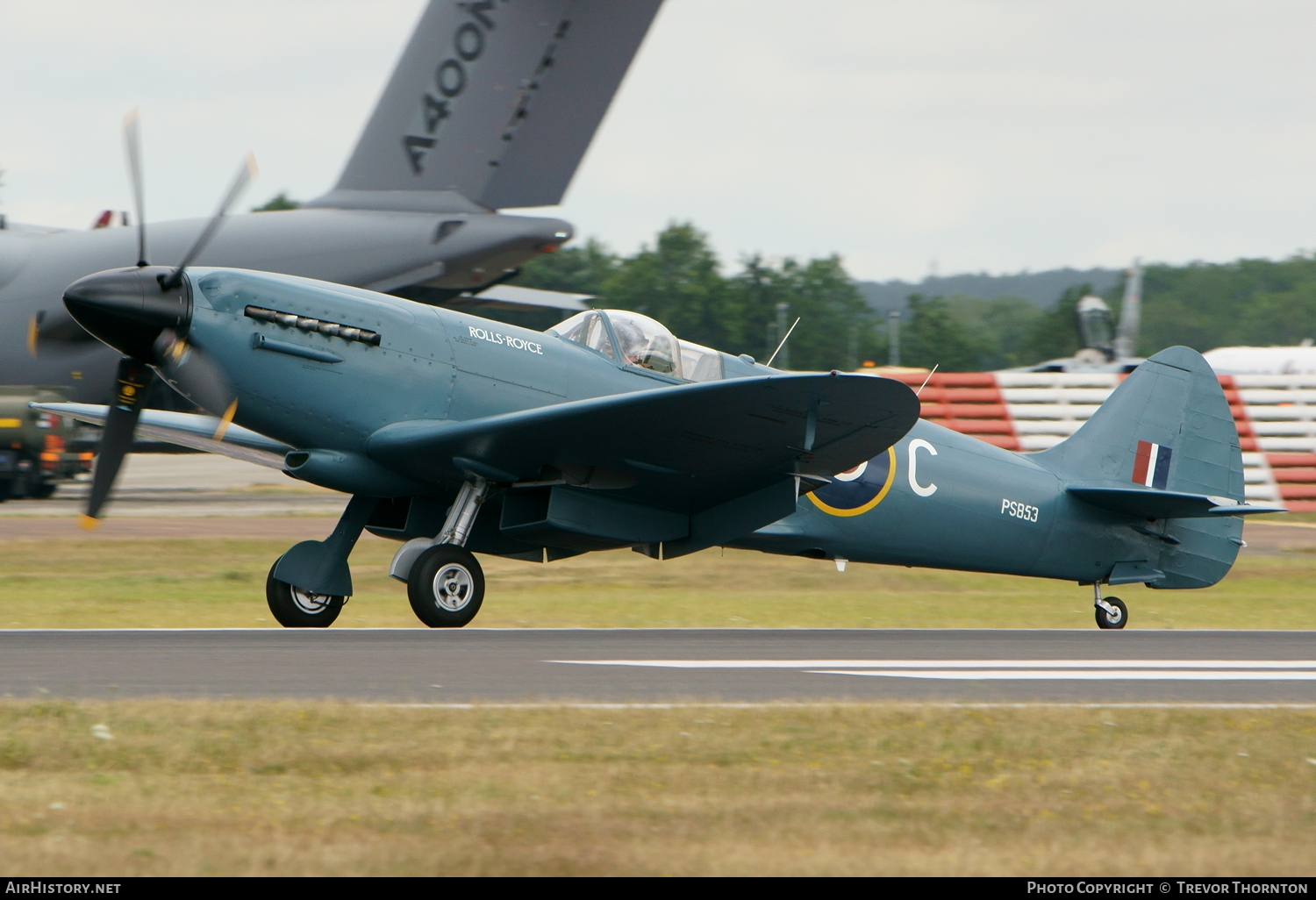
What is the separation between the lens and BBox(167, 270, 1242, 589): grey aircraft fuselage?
31.9ft

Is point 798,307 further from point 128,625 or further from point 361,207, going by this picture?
point 128,625

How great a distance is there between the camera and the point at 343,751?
542cm

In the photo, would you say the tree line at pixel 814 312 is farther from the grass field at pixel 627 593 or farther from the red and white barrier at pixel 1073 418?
the grass field at pixel 627 593

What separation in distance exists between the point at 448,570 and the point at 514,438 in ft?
3.59

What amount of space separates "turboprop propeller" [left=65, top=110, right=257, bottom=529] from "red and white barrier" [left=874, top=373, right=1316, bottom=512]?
741 inches

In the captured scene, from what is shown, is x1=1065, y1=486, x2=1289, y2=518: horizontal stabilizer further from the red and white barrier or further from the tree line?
the tree line

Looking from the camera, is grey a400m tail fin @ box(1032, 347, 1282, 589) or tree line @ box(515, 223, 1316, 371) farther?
tree line @ box(515, 223, 1316, 371)

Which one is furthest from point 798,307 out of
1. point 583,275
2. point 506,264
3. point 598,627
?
point 598,627

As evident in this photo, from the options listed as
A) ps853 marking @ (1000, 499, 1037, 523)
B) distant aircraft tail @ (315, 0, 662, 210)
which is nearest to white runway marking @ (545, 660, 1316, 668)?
ps853 marking @ (1000, 499, 1037, 523)

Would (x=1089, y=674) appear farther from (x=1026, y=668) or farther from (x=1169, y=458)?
(x=1169, y=458)

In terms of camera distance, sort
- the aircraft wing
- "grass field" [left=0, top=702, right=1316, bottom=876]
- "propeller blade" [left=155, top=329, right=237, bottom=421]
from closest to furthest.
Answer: "grass field" [left=0, top=702, right=1316, bottom=876], the aircraft wing, "propeller blade" [left=155, top=329, right=237, bottom=421]

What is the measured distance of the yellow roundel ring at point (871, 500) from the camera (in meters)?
11.2

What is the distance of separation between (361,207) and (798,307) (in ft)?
260

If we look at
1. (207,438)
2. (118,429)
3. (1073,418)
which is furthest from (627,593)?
(1073,418)
